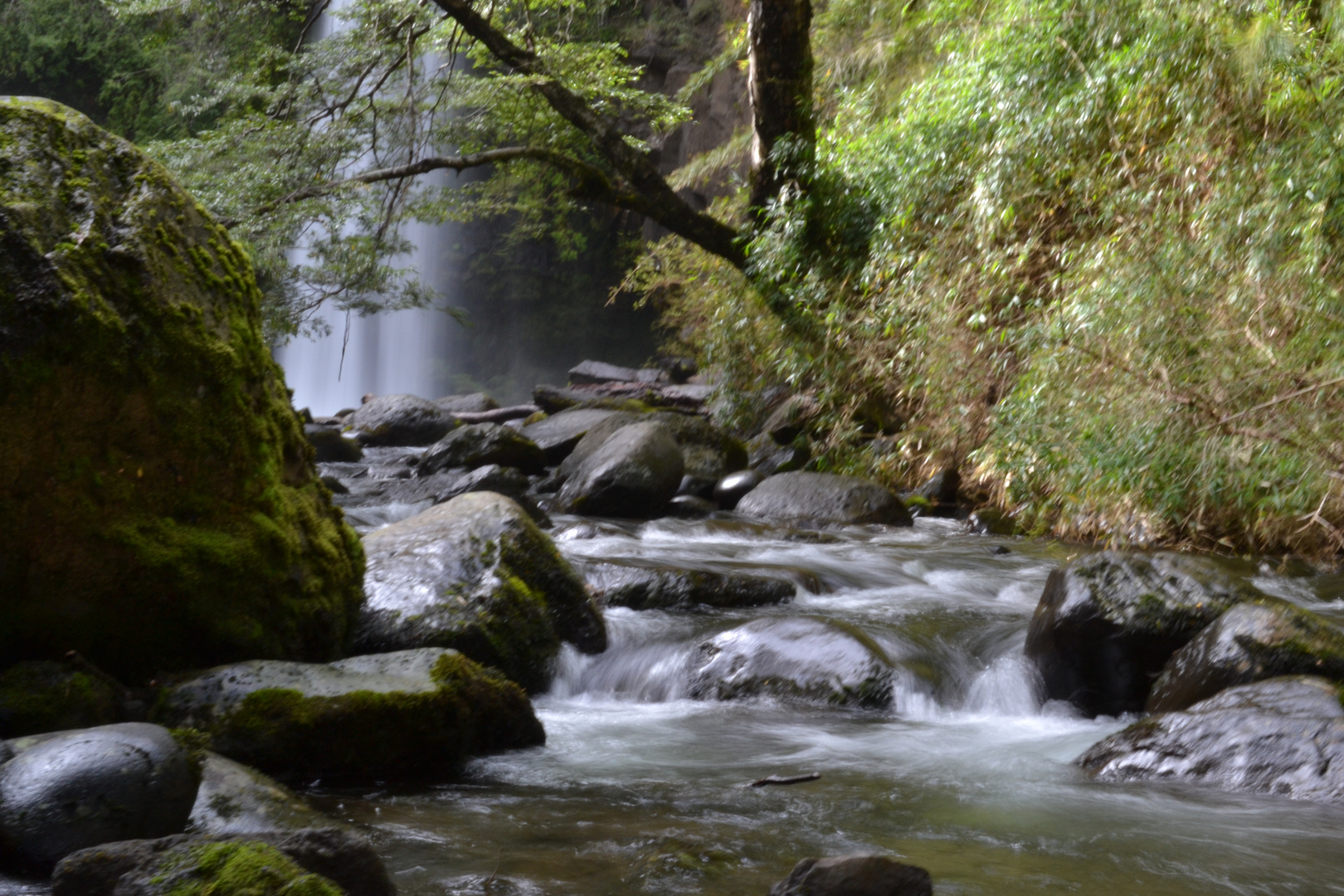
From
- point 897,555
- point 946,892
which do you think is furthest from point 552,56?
point 946,892

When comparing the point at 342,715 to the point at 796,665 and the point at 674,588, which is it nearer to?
the point at 796,665

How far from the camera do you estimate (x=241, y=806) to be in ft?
8.20

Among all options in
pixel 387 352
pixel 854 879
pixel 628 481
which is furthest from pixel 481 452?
pixel 387 352

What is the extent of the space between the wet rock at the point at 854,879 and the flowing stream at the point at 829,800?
0.93 ft

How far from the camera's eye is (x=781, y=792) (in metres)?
3.21

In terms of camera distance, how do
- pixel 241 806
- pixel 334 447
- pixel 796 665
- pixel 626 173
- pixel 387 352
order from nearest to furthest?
pixel 241 806 → pixel 796 665 → pixel 626 173 → pixel 334 447 → pixel 387 352

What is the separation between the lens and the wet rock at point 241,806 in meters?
2.42

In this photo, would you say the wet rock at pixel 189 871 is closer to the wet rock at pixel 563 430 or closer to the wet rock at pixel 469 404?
the wet rock at pixel 563 430

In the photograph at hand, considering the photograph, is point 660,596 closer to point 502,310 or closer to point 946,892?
point 946,892

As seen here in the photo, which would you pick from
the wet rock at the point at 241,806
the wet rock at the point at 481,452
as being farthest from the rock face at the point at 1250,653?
the wet rock at the point at 481,452

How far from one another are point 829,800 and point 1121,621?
5.85 ft

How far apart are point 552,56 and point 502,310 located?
15704 mm

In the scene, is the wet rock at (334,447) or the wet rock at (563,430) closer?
the wet rock at (563,430)

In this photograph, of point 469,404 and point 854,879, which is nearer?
point 854,879
